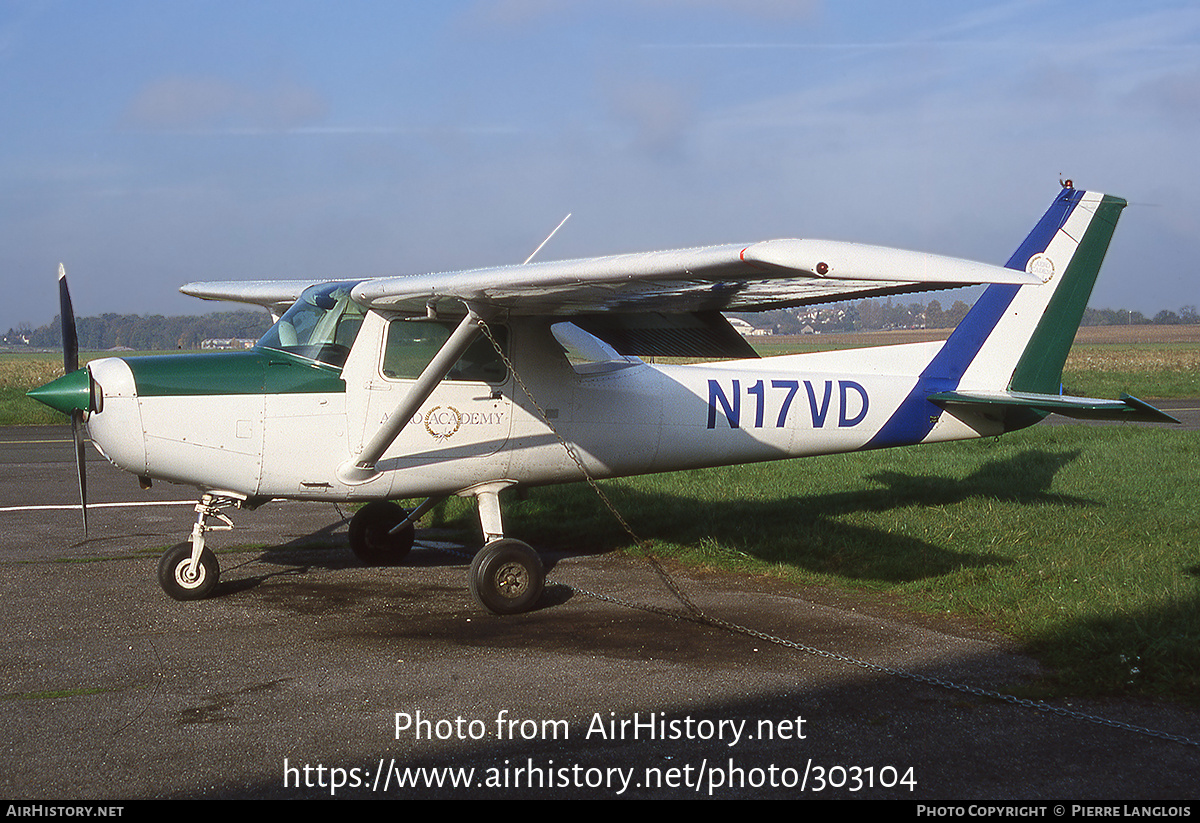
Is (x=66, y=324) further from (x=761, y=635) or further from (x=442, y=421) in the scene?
(x=761, y=635)

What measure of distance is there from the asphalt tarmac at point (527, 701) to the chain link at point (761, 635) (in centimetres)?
3

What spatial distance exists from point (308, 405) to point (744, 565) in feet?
12.6

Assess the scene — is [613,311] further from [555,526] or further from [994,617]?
[555,526]

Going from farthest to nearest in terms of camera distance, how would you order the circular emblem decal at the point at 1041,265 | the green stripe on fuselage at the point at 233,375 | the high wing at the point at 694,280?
the circular emblem decal at the point at 1041,265 < the green stripe on fuselage at the point at 233,375 < the high wing at the point at 694,280

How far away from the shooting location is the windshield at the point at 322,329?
701 cm

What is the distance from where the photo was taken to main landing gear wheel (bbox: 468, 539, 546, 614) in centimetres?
680

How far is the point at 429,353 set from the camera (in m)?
7.15

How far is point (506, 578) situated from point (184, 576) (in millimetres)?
2410

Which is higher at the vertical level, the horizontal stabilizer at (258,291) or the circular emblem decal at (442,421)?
the horizontal stabilizer at (258,291)

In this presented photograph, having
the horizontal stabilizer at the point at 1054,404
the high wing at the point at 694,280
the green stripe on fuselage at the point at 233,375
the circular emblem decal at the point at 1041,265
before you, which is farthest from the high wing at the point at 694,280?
the circular emblem decal at the point at 1041,265

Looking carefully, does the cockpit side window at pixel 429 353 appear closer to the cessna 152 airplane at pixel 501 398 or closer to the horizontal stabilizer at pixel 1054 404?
the cessna 152 airplane at pixel 501 398

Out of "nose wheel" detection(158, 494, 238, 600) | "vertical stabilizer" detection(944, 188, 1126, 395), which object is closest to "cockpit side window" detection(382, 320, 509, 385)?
"nose wheel" detection(158, 494, 238, 600)

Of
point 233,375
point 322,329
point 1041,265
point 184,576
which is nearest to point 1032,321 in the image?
point 1041,265

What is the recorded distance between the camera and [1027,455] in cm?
1336
